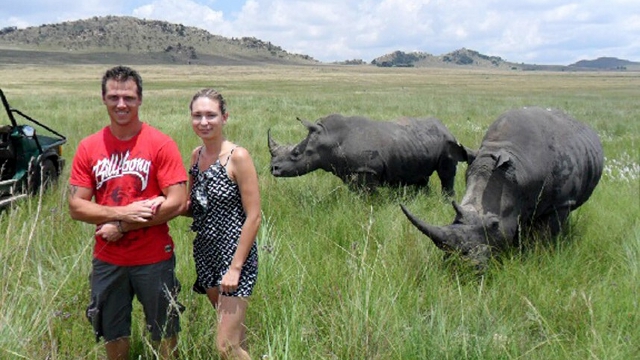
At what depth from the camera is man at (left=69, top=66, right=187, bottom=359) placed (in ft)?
10.3

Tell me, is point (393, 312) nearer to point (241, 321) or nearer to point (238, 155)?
point (241, 321)

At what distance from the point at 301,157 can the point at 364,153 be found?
0.92 meters

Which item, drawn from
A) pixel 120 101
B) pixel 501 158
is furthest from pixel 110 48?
pixel 120 101

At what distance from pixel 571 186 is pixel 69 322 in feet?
15.8

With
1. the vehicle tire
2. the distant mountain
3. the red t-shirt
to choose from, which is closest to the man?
the red t-shirt

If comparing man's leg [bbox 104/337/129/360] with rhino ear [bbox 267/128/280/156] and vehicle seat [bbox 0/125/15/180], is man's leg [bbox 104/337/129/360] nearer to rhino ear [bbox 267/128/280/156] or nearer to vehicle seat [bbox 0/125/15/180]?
vehicle seat [bbox 0/125/15/180]

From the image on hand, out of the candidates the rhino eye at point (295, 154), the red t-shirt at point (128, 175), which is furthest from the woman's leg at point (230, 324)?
the rhino eye at point (295, 154)

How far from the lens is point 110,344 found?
11.1 ft

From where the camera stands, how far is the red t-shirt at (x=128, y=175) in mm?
3176

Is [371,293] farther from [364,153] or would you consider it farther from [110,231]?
[364,153]

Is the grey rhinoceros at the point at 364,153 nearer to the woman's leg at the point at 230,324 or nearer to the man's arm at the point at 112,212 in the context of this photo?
the woman's leg at the point at 230,324

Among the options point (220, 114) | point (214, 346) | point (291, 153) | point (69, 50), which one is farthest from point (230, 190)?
point (69, 50)

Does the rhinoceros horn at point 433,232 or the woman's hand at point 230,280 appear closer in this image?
the woman's hand at point 230,280

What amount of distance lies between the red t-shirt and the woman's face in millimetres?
205
